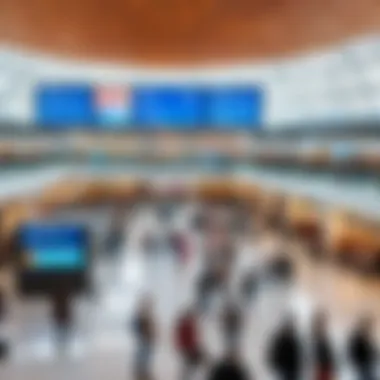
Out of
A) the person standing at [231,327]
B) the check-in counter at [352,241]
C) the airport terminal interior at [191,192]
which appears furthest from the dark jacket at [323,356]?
the check-in counter at [352,241]

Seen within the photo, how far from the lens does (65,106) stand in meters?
33.3

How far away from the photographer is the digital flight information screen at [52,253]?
15.2 meters

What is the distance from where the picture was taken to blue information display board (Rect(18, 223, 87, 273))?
50.0 feet

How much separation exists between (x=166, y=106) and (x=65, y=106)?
14.1 ft

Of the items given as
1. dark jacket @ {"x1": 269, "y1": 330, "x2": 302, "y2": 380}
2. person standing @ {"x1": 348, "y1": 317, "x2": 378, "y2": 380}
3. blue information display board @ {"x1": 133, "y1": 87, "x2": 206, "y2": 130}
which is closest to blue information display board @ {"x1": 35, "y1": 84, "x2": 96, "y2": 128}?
blue information display board @ {"x1": 133, "y1": 87, "x2": 206, "y2": 130}

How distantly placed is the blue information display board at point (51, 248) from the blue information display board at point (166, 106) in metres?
19.2

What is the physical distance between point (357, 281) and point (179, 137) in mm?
20145

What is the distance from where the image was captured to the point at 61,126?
3375 centimetres

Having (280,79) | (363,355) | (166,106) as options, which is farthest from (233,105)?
(363,355)

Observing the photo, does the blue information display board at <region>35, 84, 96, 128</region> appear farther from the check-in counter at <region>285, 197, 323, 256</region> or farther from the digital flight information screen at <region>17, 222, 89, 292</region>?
the digital flight information screen at <region>17, 222, 89, 292</region>

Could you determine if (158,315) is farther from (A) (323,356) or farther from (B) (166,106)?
(B) (166,106)

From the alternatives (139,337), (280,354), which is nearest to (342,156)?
(139,337)

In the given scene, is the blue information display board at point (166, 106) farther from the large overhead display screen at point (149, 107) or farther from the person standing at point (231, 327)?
the person standing at point (231, 327)

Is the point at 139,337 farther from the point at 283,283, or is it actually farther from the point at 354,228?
the point at 354,228
